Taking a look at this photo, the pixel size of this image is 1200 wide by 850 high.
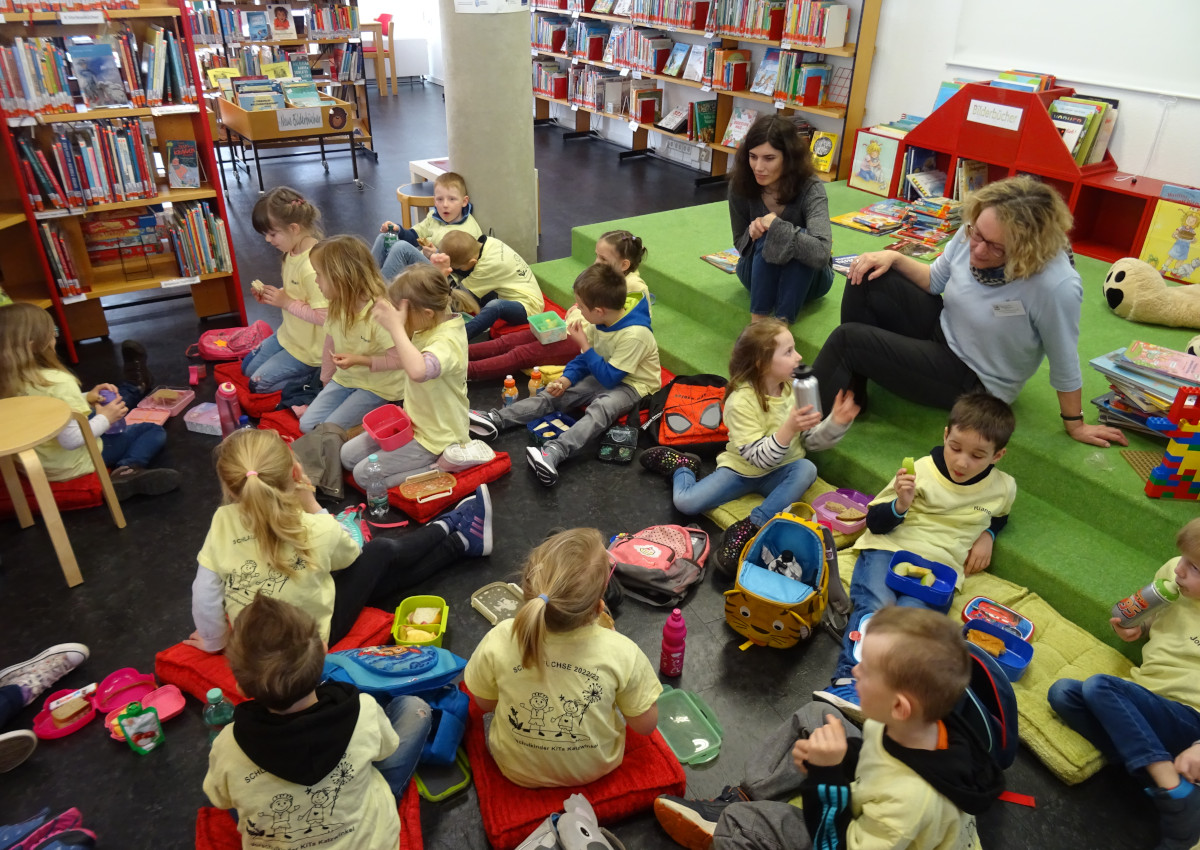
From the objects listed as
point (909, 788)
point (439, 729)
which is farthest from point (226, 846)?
point (909, 788)

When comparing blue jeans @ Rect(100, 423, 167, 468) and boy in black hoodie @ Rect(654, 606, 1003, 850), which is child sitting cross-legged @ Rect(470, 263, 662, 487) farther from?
boy in black hoodie @ Rect(654, 606, 1003, 850)

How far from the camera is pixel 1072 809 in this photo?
2.28m

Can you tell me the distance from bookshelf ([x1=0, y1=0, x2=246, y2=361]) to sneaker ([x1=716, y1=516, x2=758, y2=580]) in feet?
11.9

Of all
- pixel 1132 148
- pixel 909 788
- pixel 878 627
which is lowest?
pixel 909 788

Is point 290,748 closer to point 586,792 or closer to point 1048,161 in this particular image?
point 586,792

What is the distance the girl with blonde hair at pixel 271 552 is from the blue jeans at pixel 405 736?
406mm

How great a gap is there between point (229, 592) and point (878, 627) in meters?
1.86

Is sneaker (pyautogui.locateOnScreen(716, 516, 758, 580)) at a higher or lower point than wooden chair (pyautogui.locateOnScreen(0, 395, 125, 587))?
lower

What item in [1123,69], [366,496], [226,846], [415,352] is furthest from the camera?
[1123,69]

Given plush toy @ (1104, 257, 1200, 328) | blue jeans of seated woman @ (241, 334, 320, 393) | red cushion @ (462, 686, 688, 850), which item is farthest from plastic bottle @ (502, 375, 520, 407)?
plush toy @ (1104, 257, 1200, 328)

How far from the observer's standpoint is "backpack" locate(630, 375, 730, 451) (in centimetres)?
370

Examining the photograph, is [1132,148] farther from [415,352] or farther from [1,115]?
[1,115]

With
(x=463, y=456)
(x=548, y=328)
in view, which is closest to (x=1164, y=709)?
(x=463, y=456)

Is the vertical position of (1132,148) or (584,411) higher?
(1132,148)
